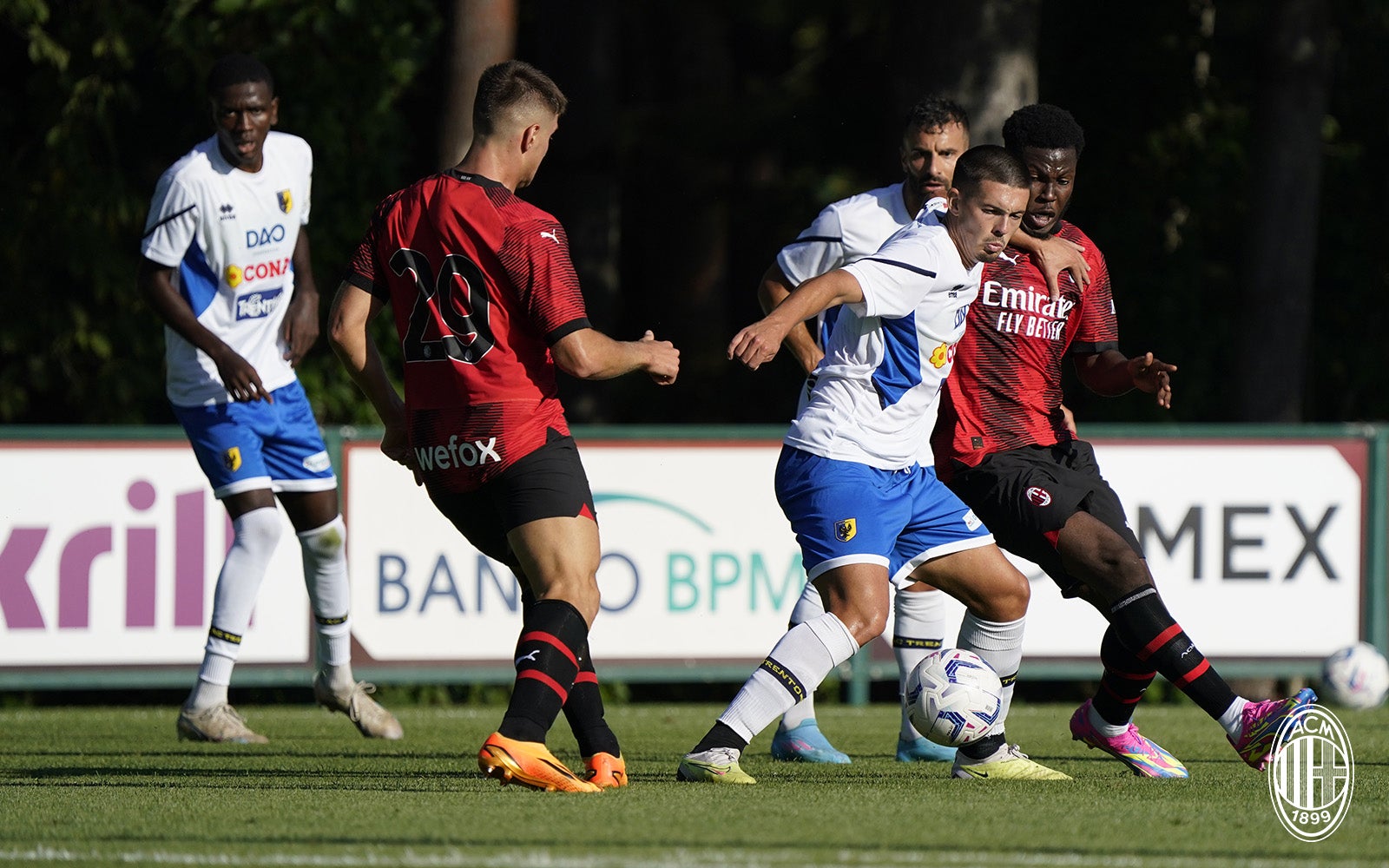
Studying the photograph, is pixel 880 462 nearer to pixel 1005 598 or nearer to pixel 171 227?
pixel 1005 598

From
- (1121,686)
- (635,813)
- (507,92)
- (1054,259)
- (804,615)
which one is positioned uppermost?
(507,92)

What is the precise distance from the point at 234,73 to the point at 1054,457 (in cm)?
357

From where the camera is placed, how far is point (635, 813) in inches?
205

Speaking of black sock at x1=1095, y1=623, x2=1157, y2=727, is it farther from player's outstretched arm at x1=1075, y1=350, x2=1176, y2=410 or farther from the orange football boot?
the orange football boot

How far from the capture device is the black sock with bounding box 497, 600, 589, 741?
18.0ft

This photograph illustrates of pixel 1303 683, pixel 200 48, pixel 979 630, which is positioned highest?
pixel 200 48

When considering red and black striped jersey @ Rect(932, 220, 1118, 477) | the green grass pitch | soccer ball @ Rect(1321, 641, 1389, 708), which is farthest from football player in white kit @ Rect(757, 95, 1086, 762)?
soccer ball @ Rect(1321, 641, 1389, 708)

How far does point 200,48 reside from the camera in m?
11.4

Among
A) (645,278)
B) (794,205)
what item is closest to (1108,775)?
(794,205)

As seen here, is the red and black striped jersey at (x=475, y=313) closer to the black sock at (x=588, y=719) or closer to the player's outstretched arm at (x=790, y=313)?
the player's outstretched arm at (x=790, y=313)

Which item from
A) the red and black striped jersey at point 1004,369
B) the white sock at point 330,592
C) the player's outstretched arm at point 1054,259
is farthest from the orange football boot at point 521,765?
the white sock at point 330,592

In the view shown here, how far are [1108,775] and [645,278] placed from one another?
1398 cm

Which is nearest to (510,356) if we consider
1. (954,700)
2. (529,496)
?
(529,496)

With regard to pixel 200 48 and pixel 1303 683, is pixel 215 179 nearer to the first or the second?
pixel 200 48
